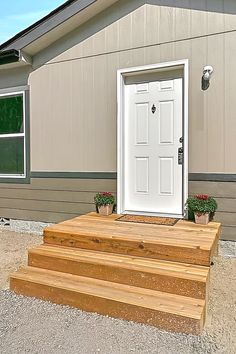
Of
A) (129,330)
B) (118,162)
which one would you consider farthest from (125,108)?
(129,330)

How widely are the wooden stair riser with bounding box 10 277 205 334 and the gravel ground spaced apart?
5 centimetres

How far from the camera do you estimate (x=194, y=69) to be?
14.1 ft

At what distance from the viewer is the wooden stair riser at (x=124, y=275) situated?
107 inches

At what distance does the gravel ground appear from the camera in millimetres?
2281

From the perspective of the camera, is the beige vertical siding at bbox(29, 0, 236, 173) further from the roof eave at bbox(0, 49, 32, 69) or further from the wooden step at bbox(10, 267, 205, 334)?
the wooden step at bbox(10, 267, 205, 334)

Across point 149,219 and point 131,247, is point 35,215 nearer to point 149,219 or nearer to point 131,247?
point 149,219

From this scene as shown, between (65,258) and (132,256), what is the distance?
0.71m

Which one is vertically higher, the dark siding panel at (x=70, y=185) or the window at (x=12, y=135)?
the window at (x=12, y=135)

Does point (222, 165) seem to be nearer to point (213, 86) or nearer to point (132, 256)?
point (213, 86)

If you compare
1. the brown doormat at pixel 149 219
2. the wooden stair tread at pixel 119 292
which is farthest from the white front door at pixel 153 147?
the wooden stair tread at pixel 119 292

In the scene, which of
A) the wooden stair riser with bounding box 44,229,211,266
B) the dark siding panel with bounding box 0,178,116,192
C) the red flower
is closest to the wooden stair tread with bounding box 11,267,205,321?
the wooden stair riser with bounding box 44,229,211,266

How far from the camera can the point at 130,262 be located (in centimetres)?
316

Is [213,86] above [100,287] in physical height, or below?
above

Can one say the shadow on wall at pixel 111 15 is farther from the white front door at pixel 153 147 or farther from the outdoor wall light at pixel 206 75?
the white front door at pixel 153 147
